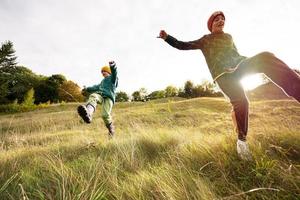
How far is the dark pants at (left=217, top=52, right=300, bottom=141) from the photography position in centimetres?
261

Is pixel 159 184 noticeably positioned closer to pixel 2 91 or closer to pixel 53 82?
pixel 2 91

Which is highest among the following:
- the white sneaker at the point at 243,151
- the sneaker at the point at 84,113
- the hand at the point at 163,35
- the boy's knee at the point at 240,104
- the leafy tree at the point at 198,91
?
the leafy tree at the point at 198,91

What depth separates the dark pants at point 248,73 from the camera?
261 cm

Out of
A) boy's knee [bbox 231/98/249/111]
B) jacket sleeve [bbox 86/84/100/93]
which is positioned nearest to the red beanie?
boy's knee [bbox 231/98/249/111]

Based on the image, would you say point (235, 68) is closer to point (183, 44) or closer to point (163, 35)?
point (183, 44)

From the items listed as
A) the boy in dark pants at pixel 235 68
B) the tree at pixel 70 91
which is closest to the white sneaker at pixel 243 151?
the boy in dark pants at pixel 235 68

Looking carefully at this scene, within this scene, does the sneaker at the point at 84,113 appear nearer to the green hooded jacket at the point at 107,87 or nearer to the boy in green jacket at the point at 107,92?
the boy in green jacket at the point at 107,92

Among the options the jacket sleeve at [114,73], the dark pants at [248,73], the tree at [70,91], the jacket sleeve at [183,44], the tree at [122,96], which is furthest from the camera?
the tree at [122,96]

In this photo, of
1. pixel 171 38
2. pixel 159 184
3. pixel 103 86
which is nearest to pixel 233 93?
pixel 171 38

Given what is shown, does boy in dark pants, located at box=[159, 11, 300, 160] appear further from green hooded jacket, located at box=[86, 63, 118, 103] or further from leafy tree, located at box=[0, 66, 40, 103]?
leafy tree, located at box=[0, 66, 40, 103]

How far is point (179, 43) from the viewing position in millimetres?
3893

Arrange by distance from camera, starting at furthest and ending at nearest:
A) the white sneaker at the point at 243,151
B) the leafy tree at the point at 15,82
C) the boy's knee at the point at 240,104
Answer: the leafy tree at the point at 15,82
the boy's knee at the point at 240,104
the white sneaker at the point at 243,151

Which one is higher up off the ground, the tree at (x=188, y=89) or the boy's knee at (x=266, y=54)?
the tree at (x=188, y=89)

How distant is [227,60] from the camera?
3586mm
